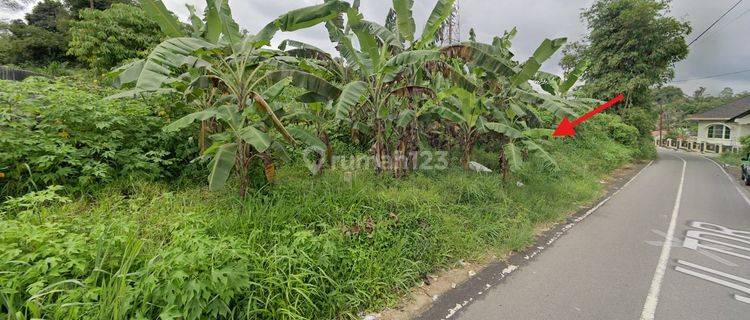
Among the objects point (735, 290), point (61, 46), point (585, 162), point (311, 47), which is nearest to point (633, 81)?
point (585, 162)

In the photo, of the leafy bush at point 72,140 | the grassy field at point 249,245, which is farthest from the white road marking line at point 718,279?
the leafy bush at point 72,140

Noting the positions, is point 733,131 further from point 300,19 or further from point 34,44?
point 34,44

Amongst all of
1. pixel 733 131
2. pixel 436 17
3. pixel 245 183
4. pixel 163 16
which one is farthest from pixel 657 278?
pixel 733 131

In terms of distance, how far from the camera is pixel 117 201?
11.8ft

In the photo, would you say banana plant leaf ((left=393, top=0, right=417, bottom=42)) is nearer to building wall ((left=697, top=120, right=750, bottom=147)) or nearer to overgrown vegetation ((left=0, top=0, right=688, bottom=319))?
overgrown vegetation ((left=0, top=0, right=688, bottom=319))

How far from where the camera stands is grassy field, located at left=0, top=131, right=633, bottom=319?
220 cm

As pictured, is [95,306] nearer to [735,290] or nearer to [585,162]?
[735,290]

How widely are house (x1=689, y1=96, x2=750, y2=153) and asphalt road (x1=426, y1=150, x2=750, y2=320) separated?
30.8 m

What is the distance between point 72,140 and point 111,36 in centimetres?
1024

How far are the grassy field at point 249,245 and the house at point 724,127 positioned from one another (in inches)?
1410

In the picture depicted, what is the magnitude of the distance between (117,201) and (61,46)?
2390cm

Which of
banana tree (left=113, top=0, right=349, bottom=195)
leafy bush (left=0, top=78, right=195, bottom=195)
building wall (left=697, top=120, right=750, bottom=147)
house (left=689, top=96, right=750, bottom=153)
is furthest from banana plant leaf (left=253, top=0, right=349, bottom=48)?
house (left=689, top=96, right=750, bottom=153)

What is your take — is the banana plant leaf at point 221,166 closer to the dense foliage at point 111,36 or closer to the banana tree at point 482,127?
the banana tree at point 482,127

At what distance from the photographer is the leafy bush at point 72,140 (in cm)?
335
